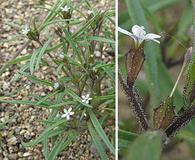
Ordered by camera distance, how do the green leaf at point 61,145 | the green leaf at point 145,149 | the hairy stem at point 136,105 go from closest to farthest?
the green leaf at point 145,149 < the hairy stem at point 136,105 < the green leaf at point 61,145

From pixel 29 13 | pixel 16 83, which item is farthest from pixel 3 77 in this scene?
pixel 29 13

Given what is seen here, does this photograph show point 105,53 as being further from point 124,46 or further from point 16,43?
point 16,43

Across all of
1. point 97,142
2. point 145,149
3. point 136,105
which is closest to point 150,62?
point 97,142

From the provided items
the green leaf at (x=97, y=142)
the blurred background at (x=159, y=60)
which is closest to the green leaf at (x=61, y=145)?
the green leaf at (x=97, y=142)

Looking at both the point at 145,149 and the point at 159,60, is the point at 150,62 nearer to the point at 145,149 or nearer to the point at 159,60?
the point at 159,60

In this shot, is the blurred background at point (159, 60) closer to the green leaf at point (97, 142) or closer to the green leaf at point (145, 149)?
the green leaf at point (97, 142)

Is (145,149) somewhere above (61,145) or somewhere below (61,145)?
above

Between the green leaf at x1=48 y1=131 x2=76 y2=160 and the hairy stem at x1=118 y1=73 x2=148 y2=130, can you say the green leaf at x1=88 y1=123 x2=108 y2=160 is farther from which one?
the hairy stem at x1=118 y1=73 x2=148 y2=130
